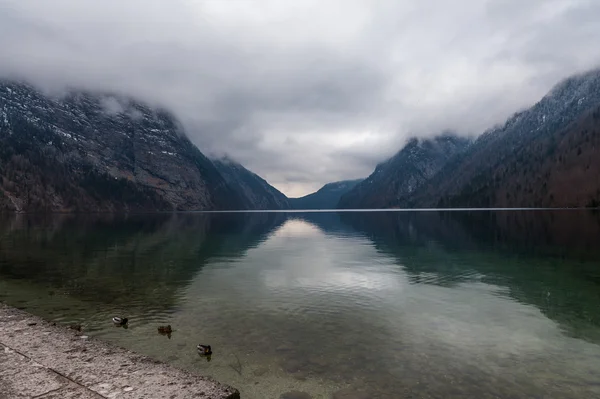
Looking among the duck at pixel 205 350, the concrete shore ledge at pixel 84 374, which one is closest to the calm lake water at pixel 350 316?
the duck at pixel 205 350

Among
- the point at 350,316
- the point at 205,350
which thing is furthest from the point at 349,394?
the point at 350,316

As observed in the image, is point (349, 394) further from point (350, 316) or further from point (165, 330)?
point (165, 330)

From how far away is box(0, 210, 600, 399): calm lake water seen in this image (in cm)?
1842

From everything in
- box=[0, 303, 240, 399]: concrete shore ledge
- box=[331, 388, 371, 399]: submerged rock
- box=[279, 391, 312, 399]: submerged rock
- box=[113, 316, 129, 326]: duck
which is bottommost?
box=[331, 388, 371, 399]: submerged rock

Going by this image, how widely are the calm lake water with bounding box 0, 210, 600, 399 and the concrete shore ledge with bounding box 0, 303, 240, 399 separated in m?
3.60

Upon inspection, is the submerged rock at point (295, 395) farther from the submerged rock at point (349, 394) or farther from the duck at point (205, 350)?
the duck at point (205, 350)

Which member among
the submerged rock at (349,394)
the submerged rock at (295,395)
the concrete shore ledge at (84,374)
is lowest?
the submerged rock at (349,394)

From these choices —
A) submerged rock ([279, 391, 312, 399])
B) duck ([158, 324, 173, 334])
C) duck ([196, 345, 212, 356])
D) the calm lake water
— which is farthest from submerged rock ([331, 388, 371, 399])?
duck ([158, 324, 173, 334])

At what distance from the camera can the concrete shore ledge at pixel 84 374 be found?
13.1m

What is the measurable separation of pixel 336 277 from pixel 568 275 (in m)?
25.8

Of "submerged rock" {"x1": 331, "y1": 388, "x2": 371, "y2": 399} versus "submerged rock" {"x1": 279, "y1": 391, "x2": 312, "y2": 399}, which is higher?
"submerged rock" {"x1": 279, "y1": 391, "x2": 312, "y2": 399}

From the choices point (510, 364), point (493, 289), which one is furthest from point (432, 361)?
point (493, 289)

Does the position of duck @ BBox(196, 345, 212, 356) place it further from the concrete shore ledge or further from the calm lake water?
the concrete shore ledge

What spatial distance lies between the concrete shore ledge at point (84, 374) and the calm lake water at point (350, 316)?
3.60m
